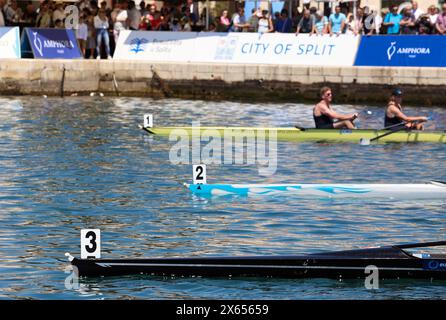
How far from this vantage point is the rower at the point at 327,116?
80.5 ft

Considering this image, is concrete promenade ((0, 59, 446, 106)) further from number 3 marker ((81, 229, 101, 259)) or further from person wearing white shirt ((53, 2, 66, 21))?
number 3 marker ((81, 229, 101, 259))

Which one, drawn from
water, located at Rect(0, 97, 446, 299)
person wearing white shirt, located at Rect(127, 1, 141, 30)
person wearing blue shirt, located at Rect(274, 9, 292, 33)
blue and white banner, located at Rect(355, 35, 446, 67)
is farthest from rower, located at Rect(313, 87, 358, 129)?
person wearing white shirt, located at Rect(127, 1, 141, 30)

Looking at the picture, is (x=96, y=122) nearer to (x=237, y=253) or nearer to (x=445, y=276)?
(x=237, y=253)

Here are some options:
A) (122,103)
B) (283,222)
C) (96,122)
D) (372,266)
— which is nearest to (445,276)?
(372,266)

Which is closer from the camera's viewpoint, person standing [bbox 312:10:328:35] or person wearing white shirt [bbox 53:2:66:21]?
person standing [bbox 312:10:328:35]

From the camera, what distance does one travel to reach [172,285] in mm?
12773

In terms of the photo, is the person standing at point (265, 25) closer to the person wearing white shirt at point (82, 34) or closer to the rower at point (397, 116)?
the person wearing white shirt at point (82, 34)

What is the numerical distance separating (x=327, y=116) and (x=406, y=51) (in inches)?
371

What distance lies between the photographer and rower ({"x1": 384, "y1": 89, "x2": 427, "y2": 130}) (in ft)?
81.0

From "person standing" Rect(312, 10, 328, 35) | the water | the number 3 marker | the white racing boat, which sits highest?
"person standing" Rect(312, 10, 328, 35)

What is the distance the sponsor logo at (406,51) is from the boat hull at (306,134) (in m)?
8.70

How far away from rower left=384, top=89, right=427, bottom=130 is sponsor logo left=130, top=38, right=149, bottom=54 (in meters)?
12.5

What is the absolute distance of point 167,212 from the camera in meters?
17.7

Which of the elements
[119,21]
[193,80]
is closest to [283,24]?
[193,80]
